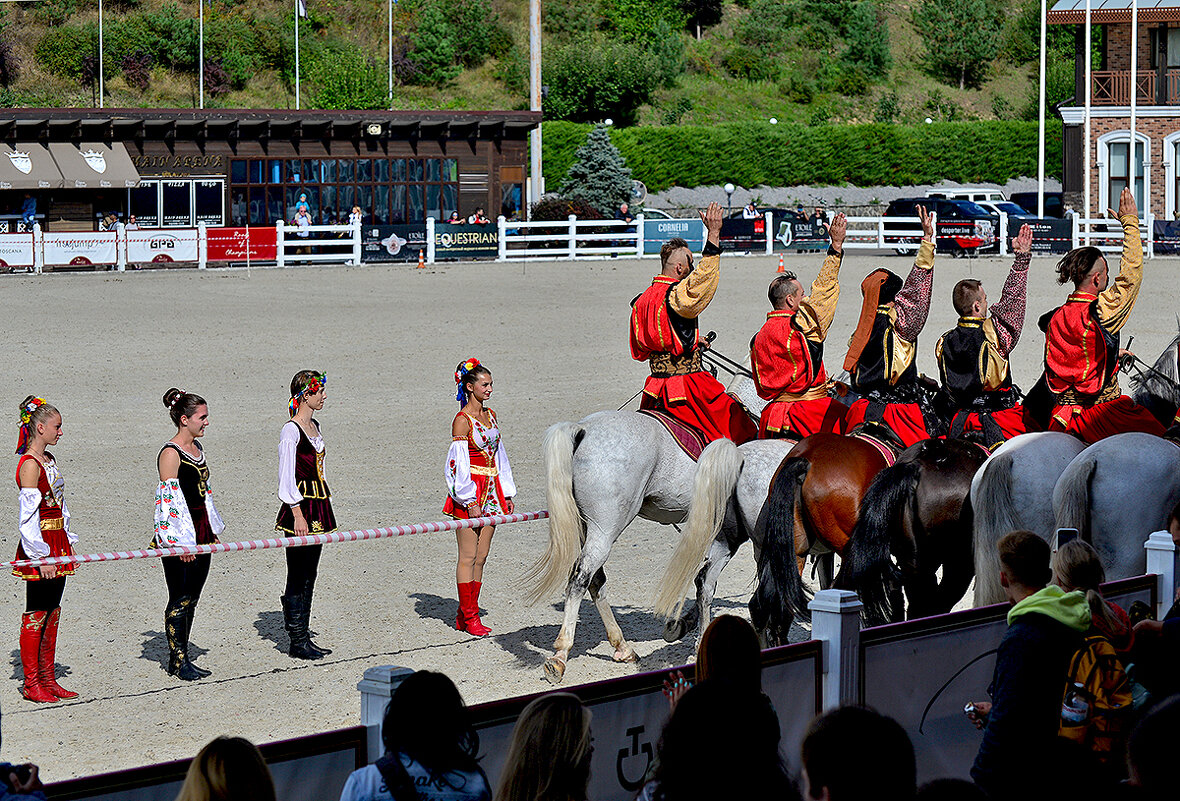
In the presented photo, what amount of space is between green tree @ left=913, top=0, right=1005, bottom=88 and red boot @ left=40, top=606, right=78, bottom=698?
235ft

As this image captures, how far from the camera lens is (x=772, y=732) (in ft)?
11.8

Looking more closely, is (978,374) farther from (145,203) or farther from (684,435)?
(145,203)

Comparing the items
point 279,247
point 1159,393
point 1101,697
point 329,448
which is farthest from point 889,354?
point 279,247

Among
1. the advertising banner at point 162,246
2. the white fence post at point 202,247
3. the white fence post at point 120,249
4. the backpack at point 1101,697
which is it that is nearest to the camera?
the backpack at point 1101,697

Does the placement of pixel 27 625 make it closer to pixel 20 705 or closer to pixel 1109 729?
pixel 20 705

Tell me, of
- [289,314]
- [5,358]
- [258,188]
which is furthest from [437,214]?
[5,358]

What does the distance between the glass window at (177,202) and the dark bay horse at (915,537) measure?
36.0 metres

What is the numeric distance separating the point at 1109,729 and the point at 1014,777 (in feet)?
2.66

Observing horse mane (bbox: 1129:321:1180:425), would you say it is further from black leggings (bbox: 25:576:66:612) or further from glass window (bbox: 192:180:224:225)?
glass window (bbox: 192:180:224:225)

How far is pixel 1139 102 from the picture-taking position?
4809cm

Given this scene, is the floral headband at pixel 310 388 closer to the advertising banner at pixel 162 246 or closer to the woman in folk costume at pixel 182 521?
the woman in folk costume at pixel 182 521

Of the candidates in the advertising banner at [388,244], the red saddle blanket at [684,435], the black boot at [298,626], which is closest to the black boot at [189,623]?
the black boot at [298,626]

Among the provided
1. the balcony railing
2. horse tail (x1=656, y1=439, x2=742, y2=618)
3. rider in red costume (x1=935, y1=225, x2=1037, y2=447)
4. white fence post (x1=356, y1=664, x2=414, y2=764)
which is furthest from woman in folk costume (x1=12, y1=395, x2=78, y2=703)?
the balcony railing

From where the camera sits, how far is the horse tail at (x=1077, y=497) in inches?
284
